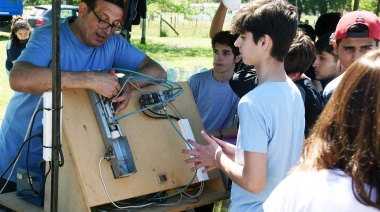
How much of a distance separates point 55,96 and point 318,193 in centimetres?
118

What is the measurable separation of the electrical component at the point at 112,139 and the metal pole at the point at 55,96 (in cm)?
28

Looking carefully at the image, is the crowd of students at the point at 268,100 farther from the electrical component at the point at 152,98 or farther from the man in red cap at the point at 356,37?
the electrical component at the point at 152,98

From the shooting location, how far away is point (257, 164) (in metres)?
1.98

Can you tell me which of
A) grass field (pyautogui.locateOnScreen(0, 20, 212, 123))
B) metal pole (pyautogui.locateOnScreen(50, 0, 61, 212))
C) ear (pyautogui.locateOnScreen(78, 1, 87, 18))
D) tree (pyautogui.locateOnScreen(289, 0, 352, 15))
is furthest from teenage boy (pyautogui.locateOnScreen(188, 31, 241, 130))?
tree (pyautogui.locateOnScreen(289, 0, 352, 15))

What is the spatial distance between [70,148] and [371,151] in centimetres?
137

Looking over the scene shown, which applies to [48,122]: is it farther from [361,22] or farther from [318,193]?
[361,22]

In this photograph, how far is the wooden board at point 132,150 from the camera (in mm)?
2279

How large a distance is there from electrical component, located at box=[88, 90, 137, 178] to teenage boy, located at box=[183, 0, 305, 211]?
0.40 meters

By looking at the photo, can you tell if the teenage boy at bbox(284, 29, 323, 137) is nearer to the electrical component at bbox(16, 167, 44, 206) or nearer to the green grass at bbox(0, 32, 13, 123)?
the electrical component at bbox(16, 167, 44, 206)

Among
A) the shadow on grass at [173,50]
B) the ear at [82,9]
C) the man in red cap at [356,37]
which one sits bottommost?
the shadow on grass at [173,50]

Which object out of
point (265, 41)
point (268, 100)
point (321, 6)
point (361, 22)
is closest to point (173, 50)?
point (321, 6)

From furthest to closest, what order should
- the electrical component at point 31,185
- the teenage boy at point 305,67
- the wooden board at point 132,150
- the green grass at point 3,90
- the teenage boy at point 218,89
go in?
the green grass at point 3,90 → the teenage boy at point 218,89 → the teenage boy at point 305,67 → the electrical component at point 31,185 → the wooden board at point 132,150

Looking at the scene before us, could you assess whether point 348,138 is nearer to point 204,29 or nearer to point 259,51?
point 259,51

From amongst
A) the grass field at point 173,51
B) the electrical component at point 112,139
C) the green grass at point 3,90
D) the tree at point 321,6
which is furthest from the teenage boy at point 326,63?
the tree at point 321,6
